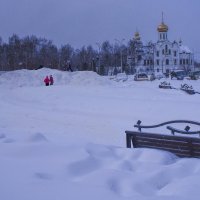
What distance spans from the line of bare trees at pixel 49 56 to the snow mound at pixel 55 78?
2683cm

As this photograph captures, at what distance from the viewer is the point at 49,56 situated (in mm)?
91812

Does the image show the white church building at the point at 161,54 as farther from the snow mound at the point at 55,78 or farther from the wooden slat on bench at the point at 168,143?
the wooden slat on bench at the point at 168,143

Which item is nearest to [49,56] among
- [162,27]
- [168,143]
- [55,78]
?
[162,27]

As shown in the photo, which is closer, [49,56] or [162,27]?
[49,56]

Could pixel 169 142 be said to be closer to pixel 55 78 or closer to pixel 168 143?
pixel 168 143

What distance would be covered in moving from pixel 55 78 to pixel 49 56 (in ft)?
150

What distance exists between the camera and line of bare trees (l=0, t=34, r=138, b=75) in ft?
281

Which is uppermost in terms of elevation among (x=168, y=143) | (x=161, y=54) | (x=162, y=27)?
(x=162, y=27)

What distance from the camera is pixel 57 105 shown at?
24719 mm

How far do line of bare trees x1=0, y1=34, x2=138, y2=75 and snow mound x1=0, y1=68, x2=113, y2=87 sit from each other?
88.0 ft

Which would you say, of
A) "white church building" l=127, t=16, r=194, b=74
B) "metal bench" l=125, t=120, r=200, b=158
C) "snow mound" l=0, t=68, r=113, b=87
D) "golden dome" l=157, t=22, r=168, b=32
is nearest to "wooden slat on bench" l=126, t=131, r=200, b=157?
"metal bench" l=125, t=120, r=200, b=158

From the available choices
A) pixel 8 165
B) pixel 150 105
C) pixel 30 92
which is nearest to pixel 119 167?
pixel 8 165

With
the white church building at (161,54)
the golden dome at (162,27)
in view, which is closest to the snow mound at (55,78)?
the white church building at (161,54)

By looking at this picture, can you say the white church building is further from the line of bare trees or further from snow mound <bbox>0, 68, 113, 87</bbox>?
snow mound <bbox>0, 68, 113, 87</bbox>
